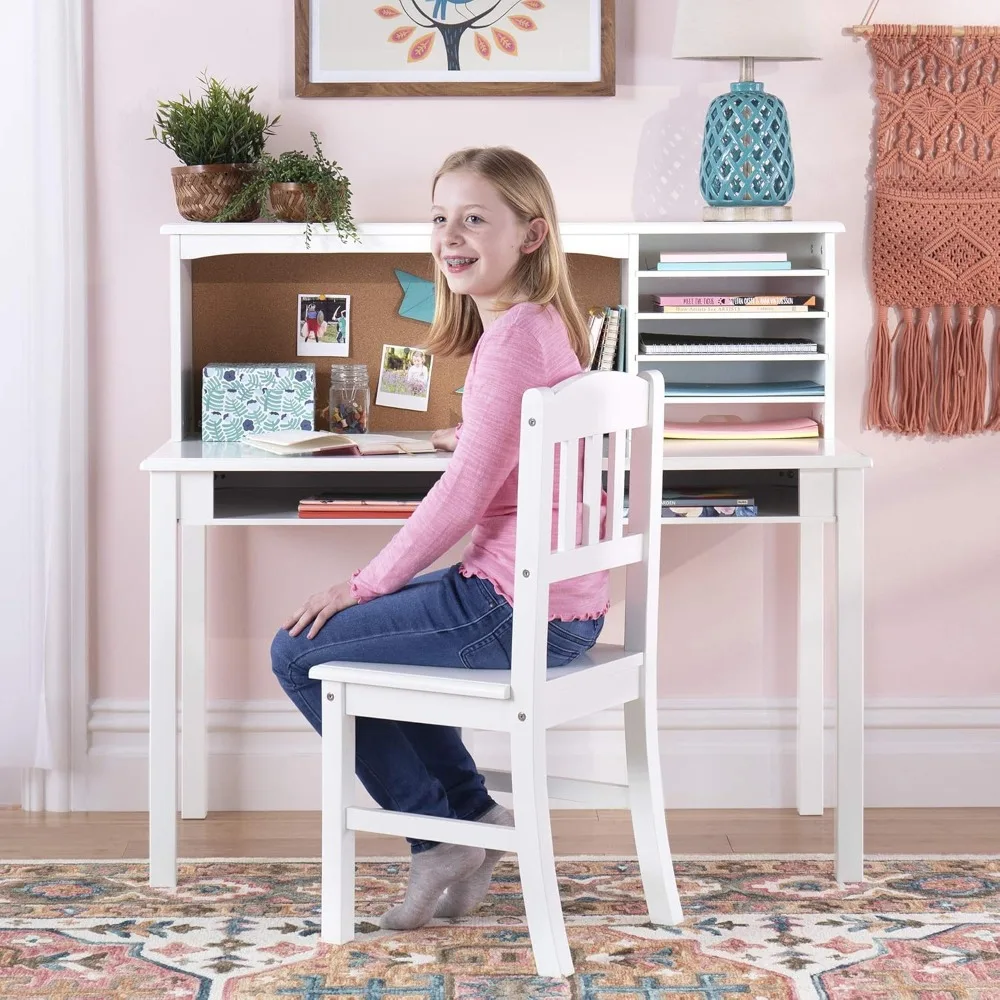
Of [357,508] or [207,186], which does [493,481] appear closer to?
[357,508]

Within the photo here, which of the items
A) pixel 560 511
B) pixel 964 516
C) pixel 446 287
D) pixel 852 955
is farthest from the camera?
pixel 964 516

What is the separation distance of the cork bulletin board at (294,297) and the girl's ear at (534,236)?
74cm

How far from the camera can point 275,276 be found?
2.85m

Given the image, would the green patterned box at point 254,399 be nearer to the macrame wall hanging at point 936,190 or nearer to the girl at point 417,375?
the girl at point 417,375

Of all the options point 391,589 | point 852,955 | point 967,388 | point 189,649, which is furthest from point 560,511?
point 967,388

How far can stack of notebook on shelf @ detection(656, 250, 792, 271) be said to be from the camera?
8.57 feet

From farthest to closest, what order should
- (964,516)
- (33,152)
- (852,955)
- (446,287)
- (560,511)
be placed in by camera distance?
(964,516) < (33,152) < (446,287) < (852,955) < (560,511)

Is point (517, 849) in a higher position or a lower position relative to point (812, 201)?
lower

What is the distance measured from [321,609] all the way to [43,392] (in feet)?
3.33

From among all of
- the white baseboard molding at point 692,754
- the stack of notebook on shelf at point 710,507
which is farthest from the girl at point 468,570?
the white baseboard molding at point 692,754

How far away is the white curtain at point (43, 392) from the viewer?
107 inches

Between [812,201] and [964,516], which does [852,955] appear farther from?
[812,201]

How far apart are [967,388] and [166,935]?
6.13ft

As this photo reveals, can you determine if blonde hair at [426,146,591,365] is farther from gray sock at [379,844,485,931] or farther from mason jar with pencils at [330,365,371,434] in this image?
gray sock at [379,844,485,931]
